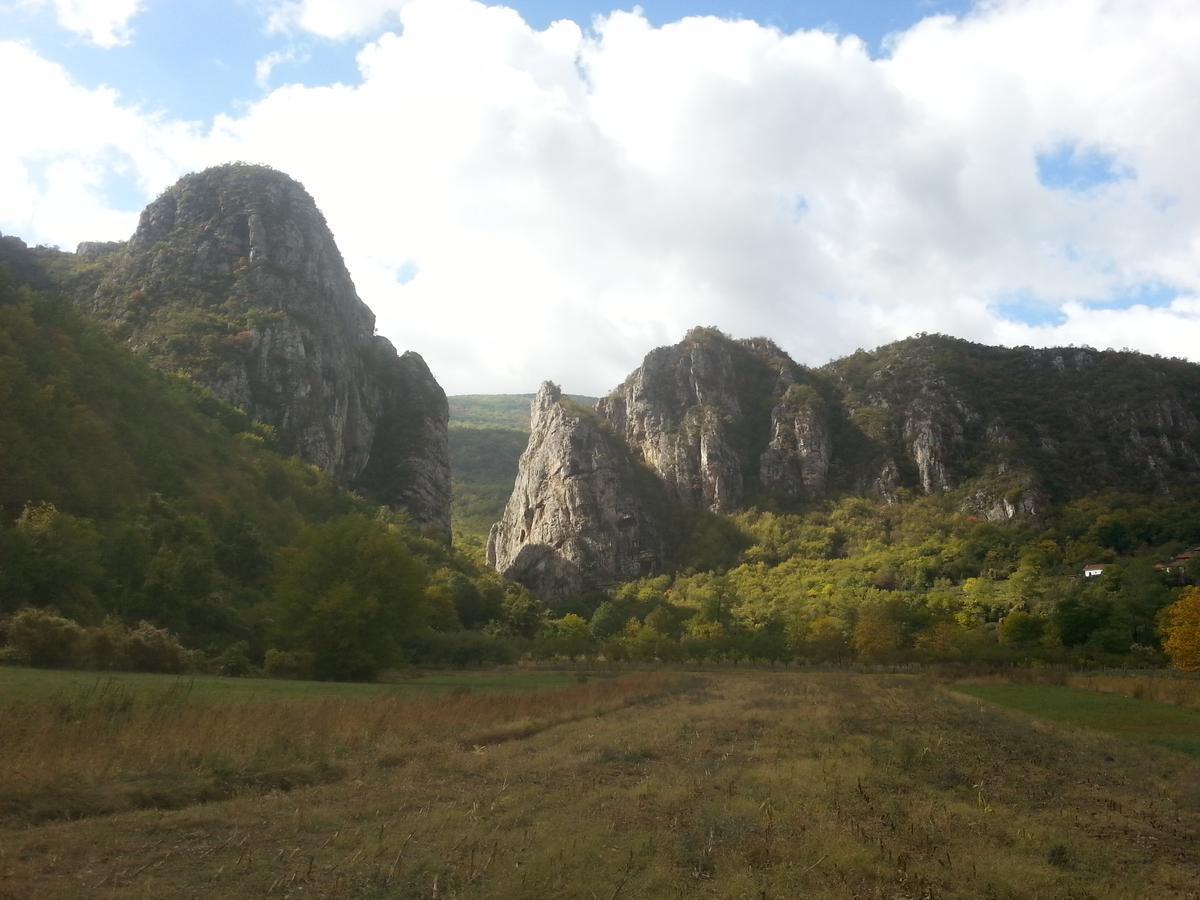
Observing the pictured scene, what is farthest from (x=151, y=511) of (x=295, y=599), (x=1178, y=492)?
(x=1178, y=492)

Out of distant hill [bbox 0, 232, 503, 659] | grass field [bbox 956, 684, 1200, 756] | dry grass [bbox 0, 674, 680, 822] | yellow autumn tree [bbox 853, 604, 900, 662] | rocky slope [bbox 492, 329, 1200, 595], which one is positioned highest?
rocky slope [bbox 492, 329, 1200, 595]

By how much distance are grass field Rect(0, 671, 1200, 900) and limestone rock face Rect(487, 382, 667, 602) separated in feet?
500

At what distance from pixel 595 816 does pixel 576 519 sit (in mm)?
167093

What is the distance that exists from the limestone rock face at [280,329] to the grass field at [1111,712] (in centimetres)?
9847

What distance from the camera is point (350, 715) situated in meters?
22.5

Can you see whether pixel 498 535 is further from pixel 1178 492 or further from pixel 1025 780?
pixel 1025 780

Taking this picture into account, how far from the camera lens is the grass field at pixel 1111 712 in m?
32.4

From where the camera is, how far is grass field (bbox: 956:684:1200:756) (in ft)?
106

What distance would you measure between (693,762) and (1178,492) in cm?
17815

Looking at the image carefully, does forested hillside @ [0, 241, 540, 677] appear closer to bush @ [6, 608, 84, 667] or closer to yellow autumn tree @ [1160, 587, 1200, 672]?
bush @ [6, 608, 84, 667]

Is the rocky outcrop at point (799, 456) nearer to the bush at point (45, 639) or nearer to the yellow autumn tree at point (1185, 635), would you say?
the yellow autumn tree at point (1185, 635)

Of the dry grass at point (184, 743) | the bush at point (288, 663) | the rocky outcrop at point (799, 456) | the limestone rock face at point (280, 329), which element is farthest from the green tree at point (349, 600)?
the rocky outcrop at point (799, 456)

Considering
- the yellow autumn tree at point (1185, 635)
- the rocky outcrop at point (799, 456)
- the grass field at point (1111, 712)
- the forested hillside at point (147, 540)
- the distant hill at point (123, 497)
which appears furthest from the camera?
the rocky outcrop at point (799, 456)

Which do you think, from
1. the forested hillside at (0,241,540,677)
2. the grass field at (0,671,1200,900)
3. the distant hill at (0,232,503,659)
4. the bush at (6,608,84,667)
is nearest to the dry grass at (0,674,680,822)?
the grass field at (0,671,1200,900)
